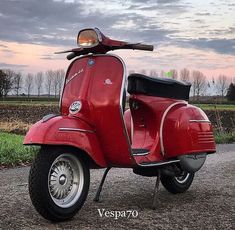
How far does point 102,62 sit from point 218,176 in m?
3.28

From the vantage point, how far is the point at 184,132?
17.0 ft

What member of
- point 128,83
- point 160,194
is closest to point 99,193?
point 160,194

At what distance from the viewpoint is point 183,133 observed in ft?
17.0

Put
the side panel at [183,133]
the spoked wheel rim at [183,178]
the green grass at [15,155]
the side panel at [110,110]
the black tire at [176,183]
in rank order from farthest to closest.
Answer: the green grass at [15,155]
the spoked wheel rim at [183,178]
the black tire at [176,183]
the side panel at [183,133]
the side panel at [110,110]

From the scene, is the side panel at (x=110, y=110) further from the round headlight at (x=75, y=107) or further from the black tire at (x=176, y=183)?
the black tire at (x=176, y=183)

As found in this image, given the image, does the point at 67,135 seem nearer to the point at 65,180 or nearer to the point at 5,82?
the point at 65,180

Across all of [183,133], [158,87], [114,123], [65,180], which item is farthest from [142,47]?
[65,180]

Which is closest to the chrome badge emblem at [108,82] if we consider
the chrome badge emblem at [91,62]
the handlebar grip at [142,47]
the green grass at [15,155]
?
the chrome badge emblem at [91,62]

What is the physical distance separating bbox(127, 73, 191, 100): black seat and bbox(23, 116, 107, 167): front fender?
80cm

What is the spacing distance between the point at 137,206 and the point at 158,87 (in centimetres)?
131

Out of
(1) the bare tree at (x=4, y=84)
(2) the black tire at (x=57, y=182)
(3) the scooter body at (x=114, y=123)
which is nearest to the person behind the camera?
(2) the black tire at (x=57, y=182)

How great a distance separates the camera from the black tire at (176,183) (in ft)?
18.5

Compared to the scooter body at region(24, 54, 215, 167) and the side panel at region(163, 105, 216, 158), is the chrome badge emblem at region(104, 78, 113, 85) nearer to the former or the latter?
the scooter body at region(24, 54, 215, 167)

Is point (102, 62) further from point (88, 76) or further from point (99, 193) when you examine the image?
point (99, 193)
